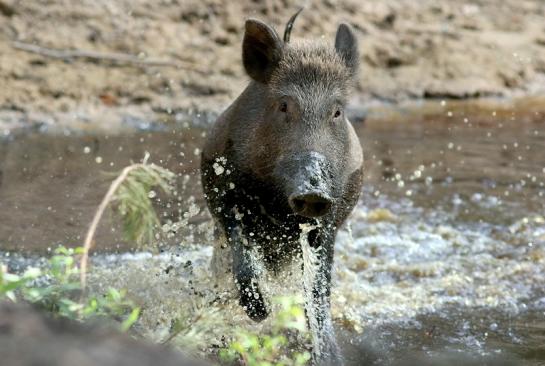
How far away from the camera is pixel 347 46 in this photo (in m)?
5.92

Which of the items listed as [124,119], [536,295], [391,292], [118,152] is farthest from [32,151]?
[536,295]

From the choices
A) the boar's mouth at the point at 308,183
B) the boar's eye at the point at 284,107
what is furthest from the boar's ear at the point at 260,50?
the boar's mouth at the point at 308,183

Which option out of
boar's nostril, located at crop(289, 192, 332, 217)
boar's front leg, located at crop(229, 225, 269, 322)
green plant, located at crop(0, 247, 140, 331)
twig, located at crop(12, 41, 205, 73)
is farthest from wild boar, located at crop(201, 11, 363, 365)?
twig, located at crop(12, 41, 205, 73)

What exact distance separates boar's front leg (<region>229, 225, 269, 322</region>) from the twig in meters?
7.13

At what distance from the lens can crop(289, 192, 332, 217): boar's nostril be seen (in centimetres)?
444

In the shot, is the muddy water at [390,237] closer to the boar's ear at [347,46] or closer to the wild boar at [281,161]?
the wild boar at [281,161]

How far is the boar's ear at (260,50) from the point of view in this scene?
554 cm

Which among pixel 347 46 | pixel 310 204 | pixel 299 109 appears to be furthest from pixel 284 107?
pixel 310 204

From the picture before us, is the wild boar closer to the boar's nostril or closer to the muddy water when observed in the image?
the muddy water

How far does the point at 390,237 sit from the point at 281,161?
294 centimetres

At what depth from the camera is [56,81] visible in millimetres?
11414

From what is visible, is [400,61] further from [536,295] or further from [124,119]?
[536,295]

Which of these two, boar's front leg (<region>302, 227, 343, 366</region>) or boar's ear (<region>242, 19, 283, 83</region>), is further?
boar's ear (<region>242, 19, 283, 83</region>)

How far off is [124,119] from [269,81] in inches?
242
